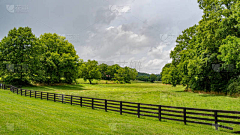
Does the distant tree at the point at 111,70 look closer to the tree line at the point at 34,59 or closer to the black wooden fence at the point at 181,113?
the tree line at the point at 34,59

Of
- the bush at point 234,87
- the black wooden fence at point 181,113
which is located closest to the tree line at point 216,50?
the bush at point 234,87

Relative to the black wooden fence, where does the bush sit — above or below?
above

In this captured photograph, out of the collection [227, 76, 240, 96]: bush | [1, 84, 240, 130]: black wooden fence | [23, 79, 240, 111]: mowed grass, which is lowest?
[23, 79, 240, 111]: mowed grass

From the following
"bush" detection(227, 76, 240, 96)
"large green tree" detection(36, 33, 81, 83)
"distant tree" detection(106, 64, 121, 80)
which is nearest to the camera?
"bush" detection(227, 76, 240, 96)

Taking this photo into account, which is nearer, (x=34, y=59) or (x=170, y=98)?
(x=170, y=98)

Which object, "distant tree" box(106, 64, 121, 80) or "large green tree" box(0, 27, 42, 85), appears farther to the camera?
"distant tree" box(106, 64, 121, 80)

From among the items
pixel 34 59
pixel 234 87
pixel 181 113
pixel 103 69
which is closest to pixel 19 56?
pixel 34 59

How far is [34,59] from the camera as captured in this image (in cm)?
4391

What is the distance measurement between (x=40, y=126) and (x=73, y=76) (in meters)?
46.1

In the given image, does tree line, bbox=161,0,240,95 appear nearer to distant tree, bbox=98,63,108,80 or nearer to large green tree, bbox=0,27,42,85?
large green tree, bbox=0,27,42,85

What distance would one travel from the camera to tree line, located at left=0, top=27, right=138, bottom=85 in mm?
40688

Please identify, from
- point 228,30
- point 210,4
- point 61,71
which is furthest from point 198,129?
point 61,71

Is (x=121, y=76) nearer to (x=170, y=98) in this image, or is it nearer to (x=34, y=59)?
(x=34, y=59)

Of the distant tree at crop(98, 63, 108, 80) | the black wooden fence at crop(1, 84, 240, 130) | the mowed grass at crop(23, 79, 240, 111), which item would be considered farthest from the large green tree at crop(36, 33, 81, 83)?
the distant tree at crop(98, 63, 108, 80)
